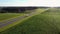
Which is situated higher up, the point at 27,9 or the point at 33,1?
the point at 33,1

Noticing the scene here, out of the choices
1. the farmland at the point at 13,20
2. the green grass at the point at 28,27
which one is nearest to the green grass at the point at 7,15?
the farmland at the point at 13,20

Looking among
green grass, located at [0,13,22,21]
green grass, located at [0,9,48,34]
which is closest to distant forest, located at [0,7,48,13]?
green grass, located at [0,13,22,21]

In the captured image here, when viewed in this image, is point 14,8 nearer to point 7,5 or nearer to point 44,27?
point 7,5

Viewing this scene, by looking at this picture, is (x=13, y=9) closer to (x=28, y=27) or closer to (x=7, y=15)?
(x=7, y=15)

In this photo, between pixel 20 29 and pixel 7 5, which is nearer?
pixel 20 29

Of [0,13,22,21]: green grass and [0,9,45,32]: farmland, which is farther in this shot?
[0,13,22,21]: green grass

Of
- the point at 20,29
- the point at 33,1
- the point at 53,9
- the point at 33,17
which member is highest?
the point at 33,1

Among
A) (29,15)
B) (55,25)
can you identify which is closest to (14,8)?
(29,15)

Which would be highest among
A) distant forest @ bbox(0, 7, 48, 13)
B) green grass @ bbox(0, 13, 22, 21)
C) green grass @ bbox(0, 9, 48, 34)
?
distant forest @ bbox(0, 7, 48, 13)

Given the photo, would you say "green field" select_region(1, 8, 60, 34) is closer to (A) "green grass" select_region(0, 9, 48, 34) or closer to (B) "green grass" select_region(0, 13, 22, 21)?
(A) "green grass" select_region(0, 9, 48, 34)
